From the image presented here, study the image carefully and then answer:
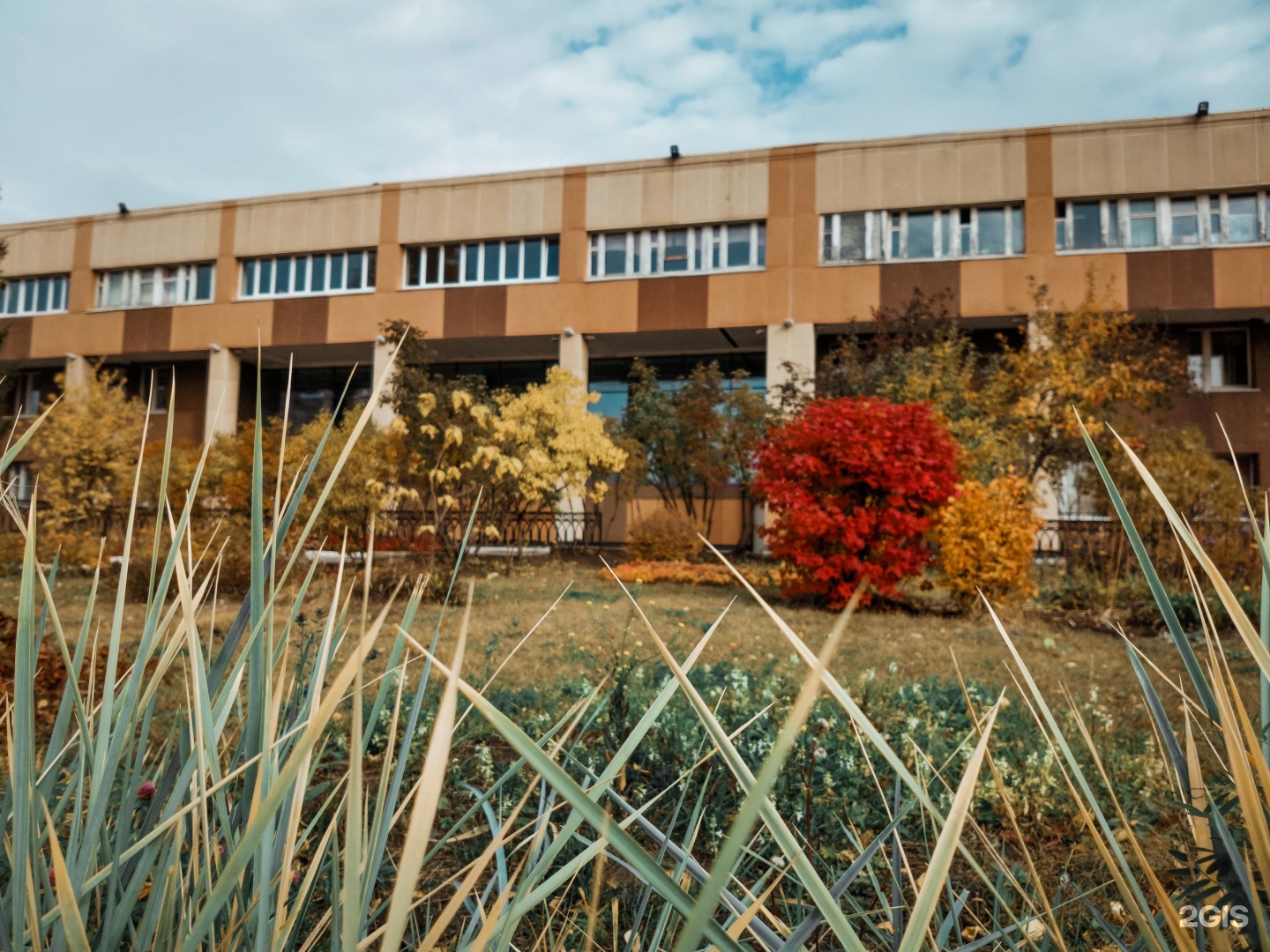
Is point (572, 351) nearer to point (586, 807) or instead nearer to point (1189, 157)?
point (1189, 157)

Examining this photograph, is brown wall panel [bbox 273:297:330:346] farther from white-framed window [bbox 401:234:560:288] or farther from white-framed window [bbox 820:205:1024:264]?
white-framed window [bbox 820:205:1024:264]

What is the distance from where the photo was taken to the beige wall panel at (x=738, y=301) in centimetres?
1888

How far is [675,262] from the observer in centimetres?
1988

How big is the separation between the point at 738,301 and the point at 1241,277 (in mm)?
10141

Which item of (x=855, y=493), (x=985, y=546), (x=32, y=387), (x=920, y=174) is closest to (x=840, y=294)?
(x=920, y=174)

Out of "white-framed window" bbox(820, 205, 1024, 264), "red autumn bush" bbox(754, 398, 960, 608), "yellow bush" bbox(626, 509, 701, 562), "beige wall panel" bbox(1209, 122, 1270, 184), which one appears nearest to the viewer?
"red autumn bush" bbox(754, 398, 960, 608)

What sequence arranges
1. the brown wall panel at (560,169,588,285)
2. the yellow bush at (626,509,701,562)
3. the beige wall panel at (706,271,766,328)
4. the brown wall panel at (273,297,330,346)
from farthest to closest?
the brown wall panel at (273,297,330,346) < the brown wall panel at (560,169,588,285) < the beige wall panel at (706,271,766,328) < the yellow bush at (626,509,701,562)

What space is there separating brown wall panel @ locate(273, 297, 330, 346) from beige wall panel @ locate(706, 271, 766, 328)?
978 cm

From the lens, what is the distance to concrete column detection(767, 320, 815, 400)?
18.5 metres

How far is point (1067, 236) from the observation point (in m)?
18.0

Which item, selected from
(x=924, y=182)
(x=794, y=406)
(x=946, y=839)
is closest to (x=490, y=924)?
(x=946, y=839)

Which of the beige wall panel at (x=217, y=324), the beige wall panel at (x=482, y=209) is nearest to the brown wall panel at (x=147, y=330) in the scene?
the beige wall panel at (x=217, y=324)

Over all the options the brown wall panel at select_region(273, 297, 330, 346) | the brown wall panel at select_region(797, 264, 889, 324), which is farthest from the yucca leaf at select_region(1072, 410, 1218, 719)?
the brown wall panel at select_region(273, 297, 330, 346)

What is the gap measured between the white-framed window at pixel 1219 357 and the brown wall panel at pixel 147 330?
2483 centimetres
